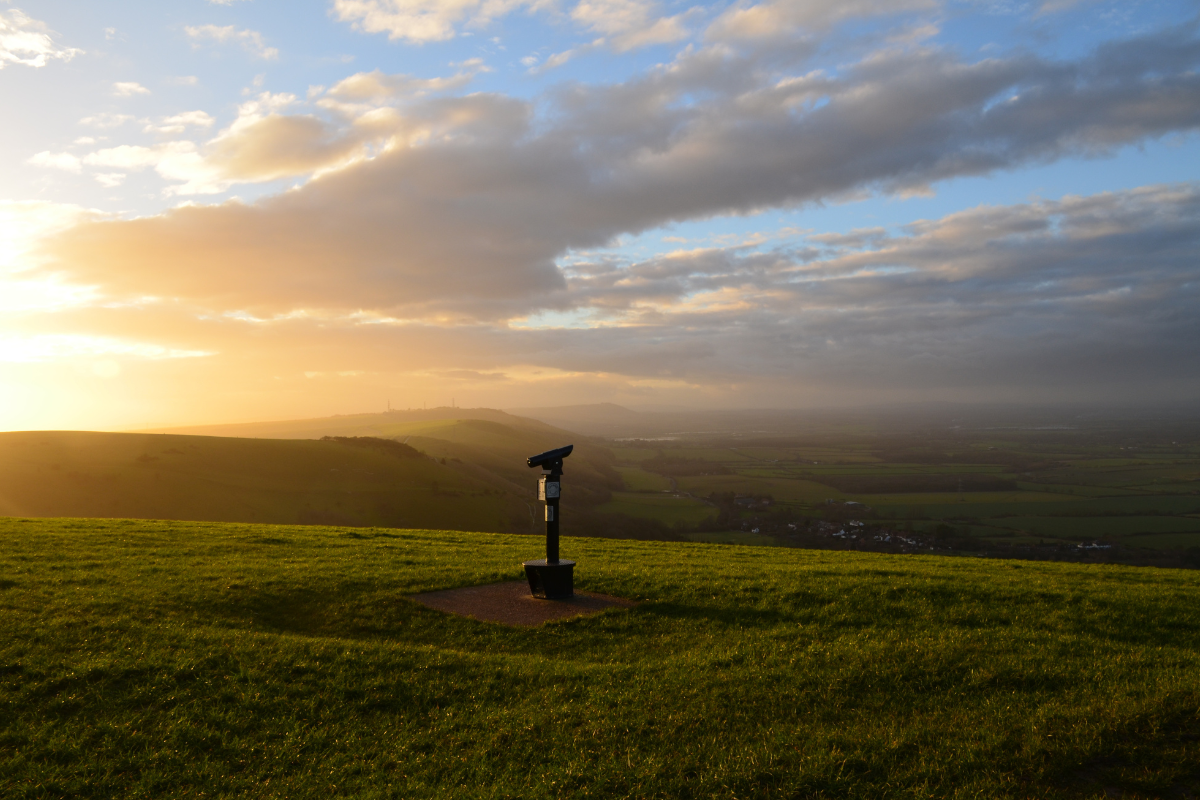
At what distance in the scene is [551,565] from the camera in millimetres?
13672

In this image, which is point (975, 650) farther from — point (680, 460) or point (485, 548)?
point (680, 460)

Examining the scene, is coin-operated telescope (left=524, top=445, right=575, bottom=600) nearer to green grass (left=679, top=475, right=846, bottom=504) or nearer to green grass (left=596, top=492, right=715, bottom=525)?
green grass (left=596, top=492, right=715, bottom=525)

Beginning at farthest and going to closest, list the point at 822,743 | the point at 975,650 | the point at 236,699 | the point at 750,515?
1. the point at 750,515
2. the point at 975,650
3. the point at 236,699
4. the point at 822,743

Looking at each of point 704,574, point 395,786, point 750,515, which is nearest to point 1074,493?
point 750,515

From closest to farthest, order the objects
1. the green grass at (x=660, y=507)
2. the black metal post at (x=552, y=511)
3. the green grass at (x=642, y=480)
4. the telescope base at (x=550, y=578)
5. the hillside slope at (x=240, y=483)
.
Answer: the telescope base at (x=550, y=578)
the black metal post at (x=552, y=511)
the hillside slope at (x=240, y=483)
the green grass at (x=660, y=507)
the green grass at (x=642, y=480)

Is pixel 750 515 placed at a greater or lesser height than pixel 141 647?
lesser

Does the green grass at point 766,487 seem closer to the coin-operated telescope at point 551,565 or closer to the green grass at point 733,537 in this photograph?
the green grass at point 733,537

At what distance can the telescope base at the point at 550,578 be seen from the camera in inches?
539

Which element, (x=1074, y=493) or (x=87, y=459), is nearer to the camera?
(x=87, y=459)

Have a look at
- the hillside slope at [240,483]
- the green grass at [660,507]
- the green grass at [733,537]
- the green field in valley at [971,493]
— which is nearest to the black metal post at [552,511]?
the green grass at [733,537]

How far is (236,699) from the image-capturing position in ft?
27.9

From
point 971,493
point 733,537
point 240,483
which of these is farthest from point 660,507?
point 240,483

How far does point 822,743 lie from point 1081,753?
2.68m

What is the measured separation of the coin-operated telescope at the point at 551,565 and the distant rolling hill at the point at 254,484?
2665 inches
